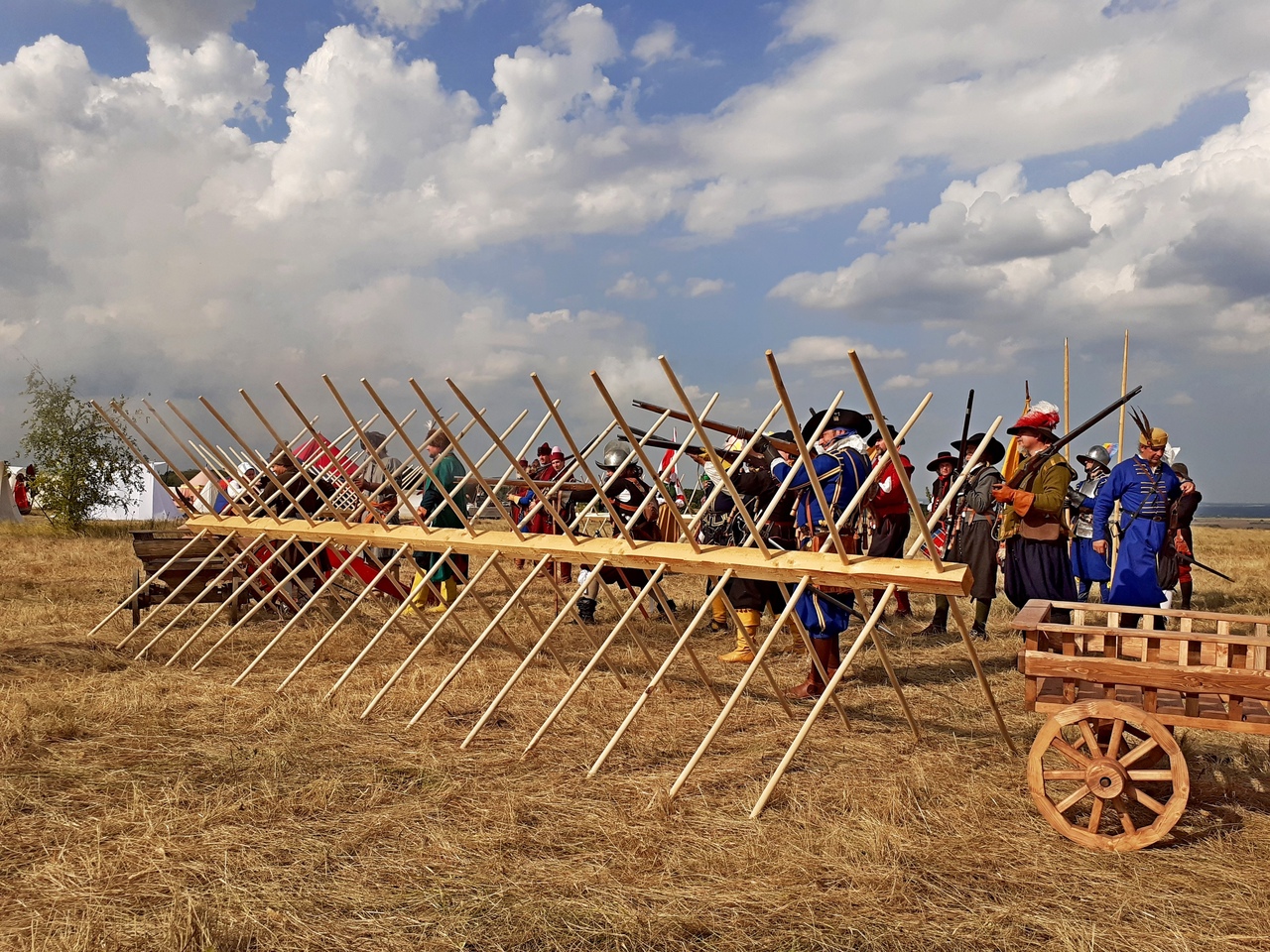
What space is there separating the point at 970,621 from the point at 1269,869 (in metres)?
5.72

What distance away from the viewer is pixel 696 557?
4629 mm

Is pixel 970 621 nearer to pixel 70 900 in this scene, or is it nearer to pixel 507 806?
pixel 507 806

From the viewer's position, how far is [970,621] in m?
8.91

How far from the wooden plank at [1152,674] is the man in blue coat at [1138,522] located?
247 cm

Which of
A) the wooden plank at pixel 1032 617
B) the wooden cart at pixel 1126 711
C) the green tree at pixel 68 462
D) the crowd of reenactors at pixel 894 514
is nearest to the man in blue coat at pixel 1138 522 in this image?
the crowd of reenactors at pixel 894 514

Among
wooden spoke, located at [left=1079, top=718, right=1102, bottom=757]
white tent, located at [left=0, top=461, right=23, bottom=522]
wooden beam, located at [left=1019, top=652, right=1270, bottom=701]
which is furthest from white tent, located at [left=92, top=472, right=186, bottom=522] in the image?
wooden spoke, located at [left=1079, top=718, right=1102, bottom=757]

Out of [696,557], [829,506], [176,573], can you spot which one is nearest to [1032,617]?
[696,557]

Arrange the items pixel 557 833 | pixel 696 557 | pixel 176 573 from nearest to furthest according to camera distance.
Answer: pixel 557 833 → pixel 696 557 → pixel 176 573

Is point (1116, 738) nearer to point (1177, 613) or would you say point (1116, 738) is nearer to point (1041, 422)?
point (1177, 613)

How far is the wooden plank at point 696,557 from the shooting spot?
4.04m

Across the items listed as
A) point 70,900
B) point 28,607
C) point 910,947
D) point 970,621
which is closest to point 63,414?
point 28,607

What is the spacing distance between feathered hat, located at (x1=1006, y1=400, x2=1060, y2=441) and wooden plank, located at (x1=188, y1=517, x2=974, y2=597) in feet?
8.17

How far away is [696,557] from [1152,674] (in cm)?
197

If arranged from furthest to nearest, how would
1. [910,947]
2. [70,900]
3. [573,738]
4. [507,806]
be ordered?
[573,738] < [507,806] < [70,900] < [910,947]
